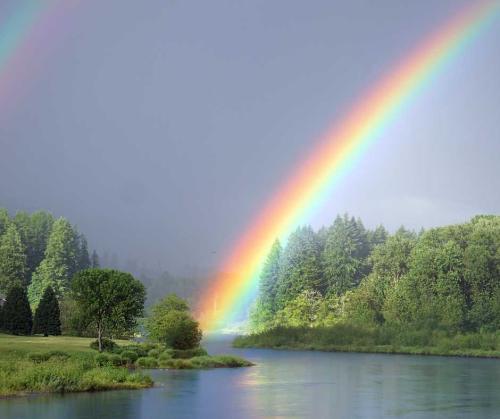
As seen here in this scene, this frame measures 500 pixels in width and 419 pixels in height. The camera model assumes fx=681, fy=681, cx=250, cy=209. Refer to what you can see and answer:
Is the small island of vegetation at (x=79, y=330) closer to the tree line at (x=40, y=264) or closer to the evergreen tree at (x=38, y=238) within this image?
the tree line at (x=40, y=264)

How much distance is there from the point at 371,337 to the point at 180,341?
49876 mm

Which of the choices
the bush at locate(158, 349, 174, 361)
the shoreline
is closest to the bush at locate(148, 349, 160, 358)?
the bush at locate(158, 349, 174, 361)

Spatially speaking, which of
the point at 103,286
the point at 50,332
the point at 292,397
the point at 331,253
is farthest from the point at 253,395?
the point at 331,253

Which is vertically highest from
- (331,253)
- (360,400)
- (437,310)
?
(331,253)

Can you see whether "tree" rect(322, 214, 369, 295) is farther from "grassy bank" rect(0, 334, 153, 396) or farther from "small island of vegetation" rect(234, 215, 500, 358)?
"grassy bank" rect(0, 334, 153, 396)

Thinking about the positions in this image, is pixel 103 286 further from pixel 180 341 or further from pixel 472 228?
pixel 472 228

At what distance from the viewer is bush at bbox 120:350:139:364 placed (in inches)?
2482

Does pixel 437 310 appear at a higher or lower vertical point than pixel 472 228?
lower

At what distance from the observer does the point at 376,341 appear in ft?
387

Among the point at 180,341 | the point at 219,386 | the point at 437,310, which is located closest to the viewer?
the point at 219,386

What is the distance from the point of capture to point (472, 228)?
4749 inches

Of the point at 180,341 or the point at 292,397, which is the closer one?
the point at 292,397

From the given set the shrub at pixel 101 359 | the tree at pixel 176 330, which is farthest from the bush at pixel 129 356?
the tree at pixel 176 330

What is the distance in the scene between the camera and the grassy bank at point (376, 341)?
10756 cm
